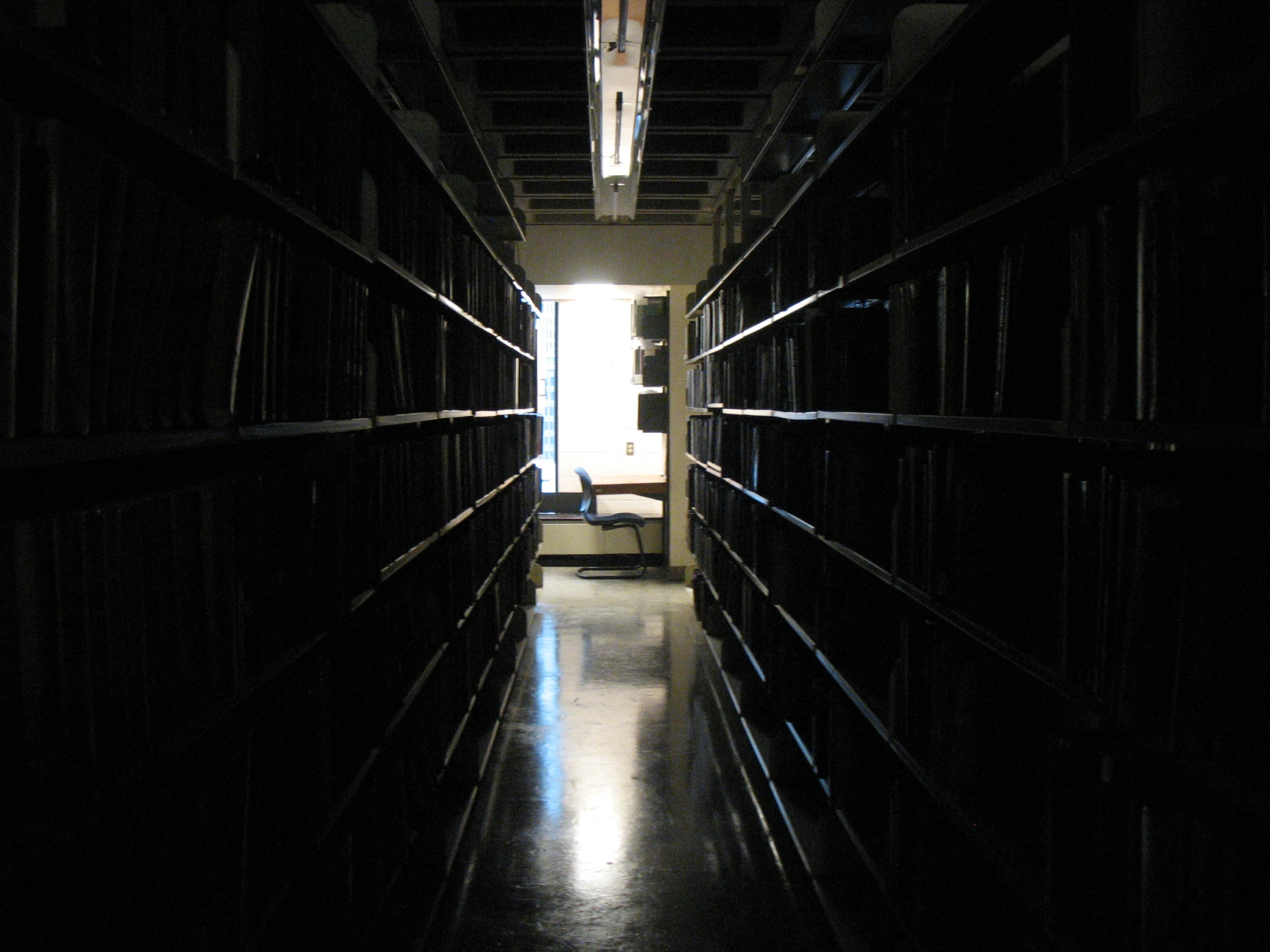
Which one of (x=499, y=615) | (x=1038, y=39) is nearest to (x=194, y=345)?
(x=1038, y=39)

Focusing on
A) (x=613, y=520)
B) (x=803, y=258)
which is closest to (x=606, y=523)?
(x=613, y=520)

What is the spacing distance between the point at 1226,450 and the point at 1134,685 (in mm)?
341

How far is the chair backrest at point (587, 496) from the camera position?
7219 millimetres

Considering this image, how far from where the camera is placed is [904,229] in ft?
5.89

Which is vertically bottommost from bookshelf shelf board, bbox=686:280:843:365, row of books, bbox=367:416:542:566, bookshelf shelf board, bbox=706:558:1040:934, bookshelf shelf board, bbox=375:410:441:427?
bookshelf shelf board, bbox=706:558:1040:934

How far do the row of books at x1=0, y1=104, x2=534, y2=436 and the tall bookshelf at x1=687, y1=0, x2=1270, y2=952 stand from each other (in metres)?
1.03

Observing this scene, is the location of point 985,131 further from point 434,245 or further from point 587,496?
point 587,496

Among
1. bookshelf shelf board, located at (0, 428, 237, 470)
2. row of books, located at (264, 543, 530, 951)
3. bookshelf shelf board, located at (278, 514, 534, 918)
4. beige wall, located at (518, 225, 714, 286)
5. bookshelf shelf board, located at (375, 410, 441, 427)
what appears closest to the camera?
bookshelf shelf board, located at (0, 428, 237, 470)

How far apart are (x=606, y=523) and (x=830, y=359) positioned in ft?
16.0

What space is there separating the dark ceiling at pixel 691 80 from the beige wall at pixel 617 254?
3.68 ft

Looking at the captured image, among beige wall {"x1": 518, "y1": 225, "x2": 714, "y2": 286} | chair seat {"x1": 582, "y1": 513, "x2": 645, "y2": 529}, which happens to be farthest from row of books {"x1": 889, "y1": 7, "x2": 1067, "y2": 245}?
chair seat {"x1": 582, "y1": 513, "x2": 645, "y2": 529}

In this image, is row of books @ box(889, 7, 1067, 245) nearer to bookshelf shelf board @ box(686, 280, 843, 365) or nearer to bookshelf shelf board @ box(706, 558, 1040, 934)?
bookshelf shelf board @ box(686, 280, 843, 365)

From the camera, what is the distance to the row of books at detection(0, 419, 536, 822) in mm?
871

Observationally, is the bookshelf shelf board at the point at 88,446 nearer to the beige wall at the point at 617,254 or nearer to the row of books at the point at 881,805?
the row of books at the point at 881,805
